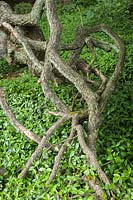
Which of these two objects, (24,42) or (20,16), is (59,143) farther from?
(20,16)

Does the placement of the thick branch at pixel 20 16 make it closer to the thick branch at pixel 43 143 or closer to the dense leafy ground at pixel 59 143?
the dense leafy ground at pixel 59 143

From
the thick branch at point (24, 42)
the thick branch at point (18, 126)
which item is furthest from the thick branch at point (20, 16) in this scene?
the thick branch at point (18, 126)

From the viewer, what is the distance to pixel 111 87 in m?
5.00

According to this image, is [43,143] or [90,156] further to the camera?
[43,143]

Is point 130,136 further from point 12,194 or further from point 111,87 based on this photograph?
point 12,194

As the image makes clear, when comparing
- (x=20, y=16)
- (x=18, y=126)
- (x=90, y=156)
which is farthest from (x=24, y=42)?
(x=90, y=156)

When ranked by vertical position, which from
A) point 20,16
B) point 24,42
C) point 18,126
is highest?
point 20,16

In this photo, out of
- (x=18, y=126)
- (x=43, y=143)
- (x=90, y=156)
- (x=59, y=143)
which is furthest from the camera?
(x=18, y=126)

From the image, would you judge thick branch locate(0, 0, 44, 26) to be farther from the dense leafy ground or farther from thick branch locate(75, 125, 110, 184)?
thick branch locate(75, 125, 110, 184)

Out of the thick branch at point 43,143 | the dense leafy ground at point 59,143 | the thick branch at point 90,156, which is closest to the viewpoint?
the thick branch at point 90,156

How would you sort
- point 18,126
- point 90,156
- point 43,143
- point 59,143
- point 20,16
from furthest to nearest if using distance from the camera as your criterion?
point 20,16, point 18,126, point 59,143, point 43,143, point 90,156

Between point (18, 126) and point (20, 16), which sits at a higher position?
point (20, 16)

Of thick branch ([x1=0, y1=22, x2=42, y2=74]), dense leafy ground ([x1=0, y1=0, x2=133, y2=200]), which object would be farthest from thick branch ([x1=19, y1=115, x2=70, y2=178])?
thick branch ([x1=0, y1=22, x2=42, y2=74])

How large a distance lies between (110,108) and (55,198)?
72.5 inches
